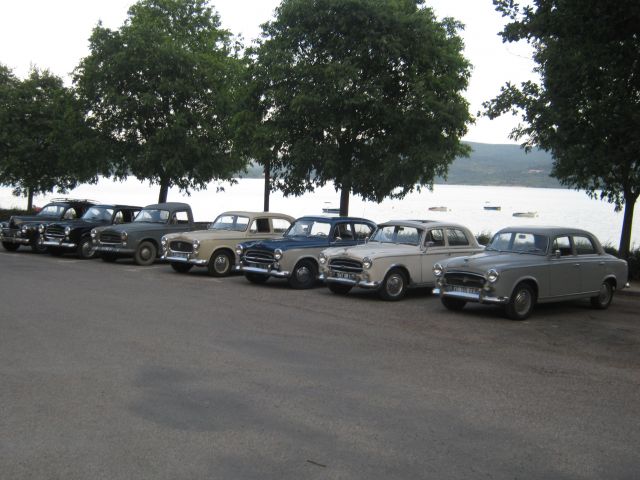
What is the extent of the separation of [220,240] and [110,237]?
168 inches

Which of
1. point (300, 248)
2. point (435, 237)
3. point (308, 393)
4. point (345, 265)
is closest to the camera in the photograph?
point (308, 393)

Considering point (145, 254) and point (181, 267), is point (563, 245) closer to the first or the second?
point (181, 267)

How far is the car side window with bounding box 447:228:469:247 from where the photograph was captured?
15812mm

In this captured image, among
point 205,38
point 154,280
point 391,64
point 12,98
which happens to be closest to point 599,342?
point 154,280

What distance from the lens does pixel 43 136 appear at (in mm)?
35156

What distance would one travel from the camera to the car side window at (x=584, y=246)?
13617mm

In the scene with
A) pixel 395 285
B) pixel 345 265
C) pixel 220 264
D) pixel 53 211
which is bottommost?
pixel 395 285

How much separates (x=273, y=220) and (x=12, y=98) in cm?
2251

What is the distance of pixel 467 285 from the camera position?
1262cm

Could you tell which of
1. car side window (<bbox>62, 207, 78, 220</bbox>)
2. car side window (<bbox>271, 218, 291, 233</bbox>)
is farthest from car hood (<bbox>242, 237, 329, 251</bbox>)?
car side window (<bbox>62, 207, 78, 220</bbox>)

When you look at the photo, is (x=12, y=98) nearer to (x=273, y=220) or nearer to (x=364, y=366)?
(x=273, y=220)

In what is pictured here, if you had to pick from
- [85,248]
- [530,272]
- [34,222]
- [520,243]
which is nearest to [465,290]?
[530,272]

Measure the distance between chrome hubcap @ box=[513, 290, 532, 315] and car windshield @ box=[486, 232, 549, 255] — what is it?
0.95 meters

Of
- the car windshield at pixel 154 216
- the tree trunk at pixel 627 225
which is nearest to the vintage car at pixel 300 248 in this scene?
the car windshield at pixel 154 216
